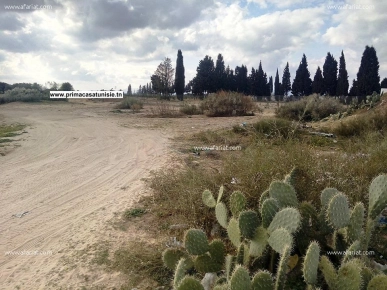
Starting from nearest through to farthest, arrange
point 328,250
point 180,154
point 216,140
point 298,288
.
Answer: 1. point 298,288
2. point 328,250
3. point 180,154
4. point 216,140

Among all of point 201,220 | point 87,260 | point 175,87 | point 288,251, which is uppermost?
point 175,87

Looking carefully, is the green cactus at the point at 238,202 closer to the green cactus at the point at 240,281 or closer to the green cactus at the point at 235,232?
the green cactus at the point at 235,232

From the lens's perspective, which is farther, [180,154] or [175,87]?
[175,87]

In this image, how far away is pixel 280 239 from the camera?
85.2 inches

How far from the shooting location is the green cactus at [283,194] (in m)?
2.71

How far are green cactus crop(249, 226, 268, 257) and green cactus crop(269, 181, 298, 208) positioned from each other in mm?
358

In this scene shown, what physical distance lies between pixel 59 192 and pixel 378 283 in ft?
15.7

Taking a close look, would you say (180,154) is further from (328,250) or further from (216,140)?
(328,250)

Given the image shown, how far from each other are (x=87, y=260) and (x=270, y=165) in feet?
7.80

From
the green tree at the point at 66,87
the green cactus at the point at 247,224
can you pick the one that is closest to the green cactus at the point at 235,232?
the green cactus at the point at 247,224

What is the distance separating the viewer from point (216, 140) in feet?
31.8

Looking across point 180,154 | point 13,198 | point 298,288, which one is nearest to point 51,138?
point 180,154

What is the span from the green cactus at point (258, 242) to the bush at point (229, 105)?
53.9 ft

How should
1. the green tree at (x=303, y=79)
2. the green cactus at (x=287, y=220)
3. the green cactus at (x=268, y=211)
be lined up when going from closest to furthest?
the green cactus at (x=287, y=220) < the green cactus at (x=268, y=211) < the green tree at (x=303, y=79)
